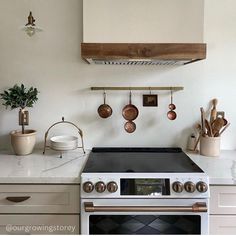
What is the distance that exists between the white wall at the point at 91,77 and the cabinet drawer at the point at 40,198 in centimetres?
64

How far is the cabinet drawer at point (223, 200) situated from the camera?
1417 mm

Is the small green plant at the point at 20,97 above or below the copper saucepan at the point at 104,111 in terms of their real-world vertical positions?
above

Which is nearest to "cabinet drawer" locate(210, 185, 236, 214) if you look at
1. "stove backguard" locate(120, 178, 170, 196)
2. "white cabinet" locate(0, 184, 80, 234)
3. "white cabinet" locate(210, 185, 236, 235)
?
"white cabinet" locate(210, 185, 236, 235)

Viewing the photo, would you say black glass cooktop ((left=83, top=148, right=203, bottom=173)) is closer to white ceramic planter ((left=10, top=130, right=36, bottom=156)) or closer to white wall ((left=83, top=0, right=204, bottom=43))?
white ceramic planter ((left=10, top=130, right=36, bottom=156))

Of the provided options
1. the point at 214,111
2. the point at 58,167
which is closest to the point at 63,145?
the point at 58,167

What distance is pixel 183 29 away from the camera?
1.56 metres

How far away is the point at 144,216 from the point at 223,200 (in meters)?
0.43

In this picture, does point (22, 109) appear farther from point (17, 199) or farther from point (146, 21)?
point (146, 21)

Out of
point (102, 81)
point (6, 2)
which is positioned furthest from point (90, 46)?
point (6, 2)

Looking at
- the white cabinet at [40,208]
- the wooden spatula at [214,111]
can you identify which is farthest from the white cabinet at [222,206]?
the white cabinet at [40,208]

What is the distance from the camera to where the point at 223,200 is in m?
1.42

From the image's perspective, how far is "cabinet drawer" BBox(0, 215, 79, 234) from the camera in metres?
1.43

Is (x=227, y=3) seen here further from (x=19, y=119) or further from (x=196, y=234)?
(x=19, y=119)

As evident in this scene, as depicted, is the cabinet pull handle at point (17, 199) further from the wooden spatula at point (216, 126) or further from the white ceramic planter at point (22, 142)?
the wooden spatula at point (216, 126)
